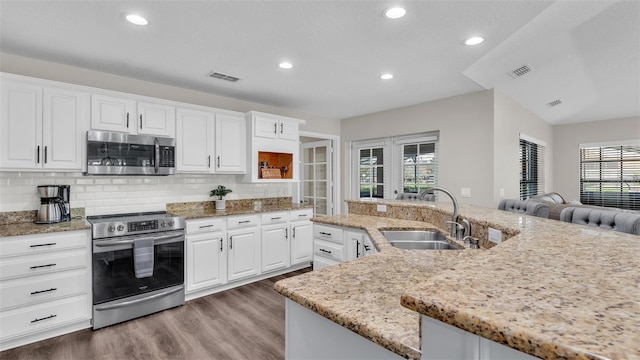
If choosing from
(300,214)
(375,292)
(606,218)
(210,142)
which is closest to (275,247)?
(300,214)

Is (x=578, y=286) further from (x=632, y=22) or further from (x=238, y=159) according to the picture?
(x=238, y=159)

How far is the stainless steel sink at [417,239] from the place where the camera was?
2.19m

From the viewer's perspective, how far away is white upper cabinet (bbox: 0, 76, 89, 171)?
246 cm

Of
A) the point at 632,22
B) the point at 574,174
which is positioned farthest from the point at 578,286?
the point at 574,174

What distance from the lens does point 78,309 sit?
2.52m

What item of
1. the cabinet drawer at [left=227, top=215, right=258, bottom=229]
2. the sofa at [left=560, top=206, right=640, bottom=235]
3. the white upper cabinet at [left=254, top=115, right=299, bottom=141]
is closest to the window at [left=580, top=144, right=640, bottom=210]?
the sofa at [left=560, top=206, right=640, bottom=235]

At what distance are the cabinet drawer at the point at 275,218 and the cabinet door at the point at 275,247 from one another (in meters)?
0.05

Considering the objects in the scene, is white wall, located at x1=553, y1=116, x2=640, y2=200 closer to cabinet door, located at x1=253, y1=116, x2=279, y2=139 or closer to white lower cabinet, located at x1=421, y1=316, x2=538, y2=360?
cabinet door, located at x1=253, y1=116, x2=279, y2=139

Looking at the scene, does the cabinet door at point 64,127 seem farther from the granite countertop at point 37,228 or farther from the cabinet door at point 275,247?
the cabinet door at point 275,247

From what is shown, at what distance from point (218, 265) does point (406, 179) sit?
2.97 m

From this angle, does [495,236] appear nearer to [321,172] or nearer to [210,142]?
[210,142]

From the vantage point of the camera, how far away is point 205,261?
10.6ft

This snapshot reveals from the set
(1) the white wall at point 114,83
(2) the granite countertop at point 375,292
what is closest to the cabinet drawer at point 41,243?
(1) the white wall at point 114,83

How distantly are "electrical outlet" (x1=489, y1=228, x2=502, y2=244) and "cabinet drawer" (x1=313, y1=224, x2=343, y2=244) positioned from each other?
1197mm
